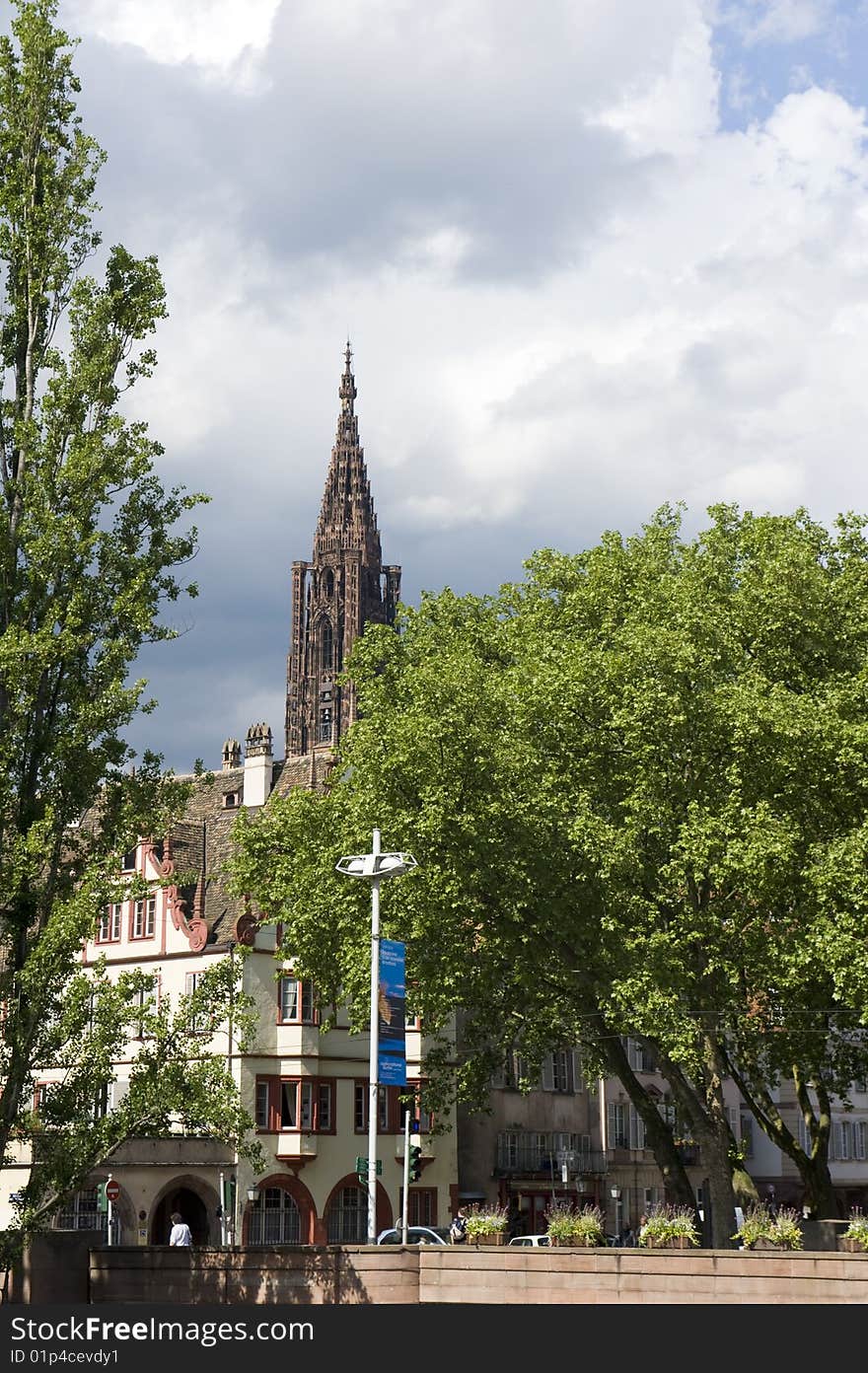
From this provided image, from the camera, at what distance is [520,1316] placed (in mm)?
23172

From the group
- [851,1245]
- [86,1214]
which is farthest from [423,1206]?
[851,1245]

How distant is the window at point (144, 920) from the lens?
6172cm

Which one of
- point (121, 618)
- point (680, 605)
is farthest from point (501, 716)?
point (121, 618)

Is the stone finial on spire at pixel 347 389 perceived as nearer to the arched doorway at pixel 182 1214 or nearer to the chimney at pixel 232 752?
the chimney at pixel 232 752

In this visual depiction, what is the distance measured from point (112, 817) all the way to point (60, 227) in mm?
10326

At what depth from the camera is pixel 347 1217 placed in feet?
198

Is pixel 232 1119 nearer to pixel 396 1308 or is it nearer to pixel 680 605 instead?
pixel 396 1308

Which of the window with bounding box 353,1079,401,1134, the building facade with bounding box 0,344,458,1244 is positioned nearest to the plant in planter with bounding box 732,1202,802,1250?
the building facade with bounding box 0,344,458,1244

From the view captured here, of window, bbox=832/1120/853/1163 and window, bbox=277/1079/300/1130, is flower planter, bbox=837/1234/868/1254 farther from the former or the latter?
window, bbox=832/1120/853/1163

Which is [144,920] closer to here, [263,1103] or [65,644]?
[263,1103]

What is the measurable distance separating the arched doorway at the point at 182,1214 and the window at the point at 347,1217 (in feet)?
13.2

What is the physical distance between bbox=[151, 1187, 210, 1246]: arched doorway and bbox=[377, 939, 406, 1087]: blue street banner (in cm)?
2732

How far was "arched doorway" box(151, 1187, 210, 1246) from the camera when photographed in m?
57.0

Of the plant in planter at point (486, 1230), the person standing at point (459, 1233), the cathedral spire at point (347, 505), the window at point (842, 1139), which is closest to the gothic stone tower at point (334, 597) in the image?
the cathedral spire at point (347, 505)
